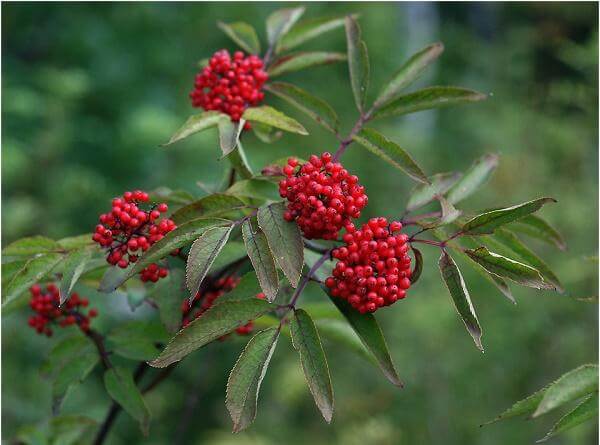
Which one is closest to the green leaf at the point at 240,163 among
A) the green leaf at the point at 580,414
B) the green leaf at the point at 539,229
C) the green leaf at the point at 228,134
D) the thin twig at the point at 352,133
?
the green leaf at the point at 228,134

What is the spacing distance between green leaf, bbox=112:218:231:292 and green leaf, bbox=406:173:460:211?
0.36 m

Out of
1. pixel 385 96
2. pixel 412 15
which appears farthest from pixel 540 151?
pixel 412 15

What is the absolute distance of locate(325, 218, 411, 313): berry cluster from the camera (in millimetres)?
1043

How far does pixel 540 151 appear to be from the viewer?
4699mm

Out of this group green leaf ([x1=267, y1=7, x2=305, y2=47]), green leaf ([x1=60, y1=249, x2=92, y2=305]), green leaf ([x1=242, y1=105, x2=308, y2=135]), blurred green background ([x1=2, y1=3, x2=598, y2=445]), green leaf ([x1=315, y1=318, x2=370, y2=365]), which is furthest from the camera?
blurred green background ([x1=2, y1=3, x2=598, y2=445])

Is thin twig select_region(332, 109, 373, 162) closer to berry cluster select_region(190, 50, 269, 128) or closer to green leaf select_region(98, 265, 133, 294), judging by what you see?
berry cluster select_region(190, 50, 269, 128)

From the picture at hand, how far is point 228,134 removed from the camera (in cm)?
120

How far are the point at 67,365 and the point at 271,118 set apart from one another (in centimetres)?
56

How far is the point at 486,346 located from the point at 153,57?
10.5 feet

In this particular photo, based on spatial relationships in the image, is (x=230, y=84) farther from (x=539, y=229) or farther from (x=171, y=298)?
(x=539, y=229)

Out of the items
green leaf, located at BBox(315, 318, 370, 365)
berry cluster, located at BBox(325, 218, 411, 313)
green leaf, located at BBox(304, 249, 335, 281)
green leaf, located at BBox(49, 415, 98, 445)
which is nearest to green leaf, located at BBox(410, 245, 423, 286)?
berry cluster, located at BBox(325, 218, 411, 313)

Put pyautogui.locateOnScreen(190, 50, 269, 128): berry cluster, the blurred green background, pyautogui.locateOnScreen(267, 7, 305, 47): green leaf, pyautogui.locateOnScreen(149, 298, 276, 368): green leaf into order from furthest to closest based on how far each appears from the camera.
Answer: the blurred green background → pyautogui.locateOnScreen(267, 7, 305, 47): green leaf → pyautogui.locateOnScreen(190, 50, 269, 128): berry cluster → pyautogui.locateOnScreen(149, 298, 276, 368): green leaf

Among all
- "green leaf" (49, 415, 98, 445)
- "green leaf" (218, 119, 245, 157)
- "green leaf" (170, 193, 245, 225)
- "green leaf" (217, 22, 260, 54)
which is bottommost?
"green leaf" (49, 415, 98, 445)

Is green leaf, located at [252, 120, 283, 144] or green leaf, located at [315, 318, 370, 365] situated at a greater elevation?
green leaf, located at [252, 120, 283, 144]
